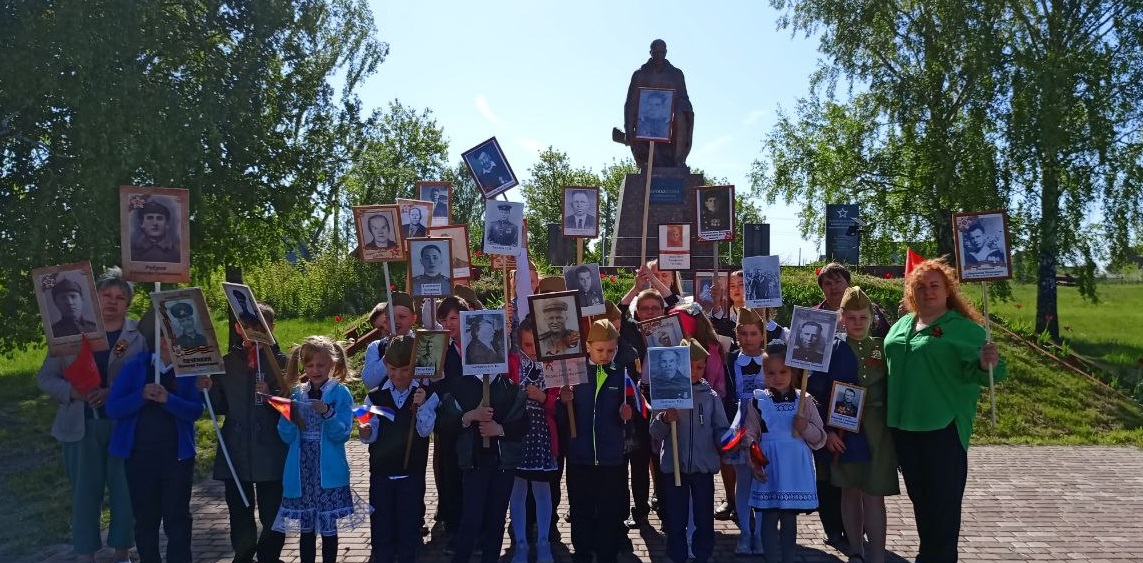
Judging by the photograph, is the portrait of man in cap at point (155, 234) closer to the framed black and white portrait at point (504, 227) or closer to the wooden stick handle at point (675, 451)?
the framed black and white portrait at point (504, 227)

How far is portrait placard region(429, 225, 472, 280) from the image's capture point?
8180 mm

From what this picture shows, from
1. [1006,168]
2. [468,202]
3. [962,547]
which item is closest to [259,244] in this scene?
[962,547]

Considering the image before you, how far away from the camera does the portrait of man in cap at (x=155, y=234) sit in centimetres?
576

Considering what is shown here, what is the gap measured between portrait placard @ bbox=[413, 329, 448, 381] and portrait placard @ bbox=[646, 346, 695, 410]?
1383 millimetres

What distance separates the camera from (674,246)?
349 inches

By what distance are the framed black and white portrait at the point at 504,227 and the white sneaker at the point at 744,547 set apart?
289cm

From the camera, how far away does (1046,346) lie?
16219 millimetres

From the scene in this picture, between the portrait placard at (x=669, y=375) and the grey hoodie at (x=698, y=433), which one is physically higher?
the portrait placard at (x=669, y=375)

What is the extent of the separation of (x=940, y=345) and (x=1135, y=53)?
19404mm

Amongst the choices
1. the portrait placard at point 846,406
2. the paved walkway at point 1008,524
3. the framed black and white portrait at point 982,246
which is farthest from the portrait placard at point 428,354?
the framed black and white portrait at point 982,246

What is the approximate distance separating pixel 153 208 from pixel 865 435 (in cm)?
511

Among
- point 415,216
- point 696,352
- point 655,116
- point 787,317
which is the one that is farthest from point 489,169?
point 787,317

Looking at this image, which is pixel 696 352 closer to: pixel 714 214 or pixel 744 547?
pixel 744 547

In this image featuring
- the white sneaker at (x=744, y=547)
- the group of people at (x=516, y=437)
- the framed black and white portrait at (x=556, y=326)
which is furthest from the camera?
the white sneaker at (x=744, y=547)
